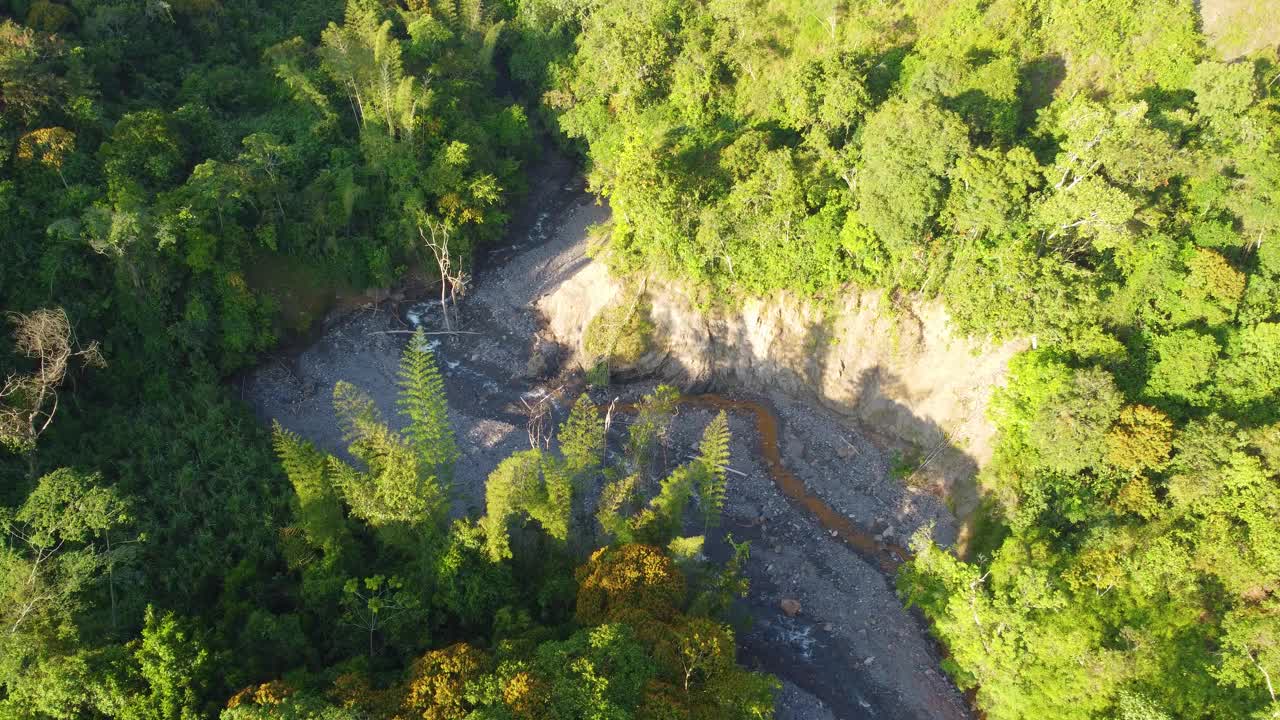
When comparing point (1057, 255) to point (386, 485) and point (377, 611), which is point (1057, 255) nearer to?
point (386, 485)

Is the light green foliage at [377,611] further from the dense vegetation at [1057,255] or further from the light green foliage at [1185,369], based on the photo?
the light green foliage at [1185,369]

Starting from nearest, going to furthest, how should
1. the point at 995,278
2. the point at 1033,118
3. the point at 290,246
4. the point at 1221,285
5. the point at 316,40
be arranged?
the point at 1221,285, the point at 995,278, the point at 1033,118, the point at 290,246, the point at 316,40

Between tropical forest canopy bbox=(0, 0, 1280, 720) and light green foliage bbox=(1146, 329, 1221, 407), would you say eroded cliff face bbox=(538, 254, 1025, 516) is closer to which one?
tropical forest canopy bbox=(0, 0, 1280, 720)

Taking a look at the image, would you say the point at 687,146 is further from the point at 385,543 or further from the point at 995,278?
the point at 385,543

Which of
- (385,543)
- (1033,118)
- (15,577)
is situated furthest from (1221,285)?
(15,577)

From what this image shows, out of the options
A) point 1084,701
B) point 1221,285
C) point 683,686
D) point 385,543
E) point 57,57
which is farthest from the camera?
point 57,57

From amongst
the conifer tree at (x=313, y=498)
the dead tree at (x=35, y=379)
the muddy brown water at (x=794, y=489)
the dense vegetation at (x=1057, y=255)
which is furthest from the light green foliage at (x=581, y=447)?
the dead tree at (x=35, y=379)

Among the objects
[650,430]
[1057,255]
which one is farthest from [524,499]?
[1057,255]
